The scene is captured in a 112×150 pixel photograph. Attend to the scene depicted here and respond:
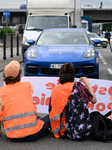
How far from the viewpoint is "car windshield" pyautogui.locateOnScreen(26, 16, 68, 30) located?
583 inches

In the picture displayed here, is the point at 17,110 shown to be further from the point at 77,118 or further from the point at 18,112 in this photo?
the point at 77,118

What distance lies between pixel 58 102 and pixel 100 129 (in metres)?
0.61

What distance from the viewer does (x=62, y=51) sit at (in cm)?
819

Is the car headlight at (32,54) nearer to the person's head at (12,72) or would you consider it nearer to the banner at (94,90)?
the banner at (94,90)

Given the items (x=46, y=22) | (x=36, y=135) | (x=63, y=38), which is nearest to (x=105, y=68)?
(x=63, y=38)

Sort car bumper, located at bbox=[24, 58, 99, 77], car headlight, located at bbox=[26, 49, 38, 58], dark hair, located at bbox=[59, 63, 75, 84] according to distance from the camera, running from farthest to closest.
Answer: car headlight, located at bbox=[26, 49, 38, 58], car bumper, located at bbox=[24, 58, 99, 77], dark hair, located at bbox=[59, 63, 75, 84]

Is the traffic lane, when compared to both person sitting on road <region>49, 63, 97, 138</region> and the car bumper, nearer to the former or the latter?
the car bumper

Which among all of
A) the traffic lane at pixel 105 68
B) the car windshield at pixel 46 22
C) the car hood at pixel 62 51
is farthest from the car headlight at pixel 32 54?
the car windshield at pixel 46 22

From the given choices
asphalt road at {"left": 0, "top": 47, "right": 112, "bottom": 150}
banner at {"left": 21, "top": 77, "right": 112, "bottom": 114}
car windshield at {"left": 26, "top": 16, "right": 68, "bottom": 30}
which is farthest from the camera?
car windshield at {"left": 26, "top": 16, "right": 68, "bottom": 30}

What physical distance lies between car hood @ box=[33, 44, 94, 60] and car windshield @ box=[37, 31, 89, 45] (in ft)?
2.11

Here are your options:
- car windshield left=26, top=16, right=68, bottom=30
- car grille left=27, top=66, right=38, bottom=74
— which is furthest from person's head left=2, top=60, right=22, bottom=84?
car windshield left=26, top=16, right=68, bottom=30

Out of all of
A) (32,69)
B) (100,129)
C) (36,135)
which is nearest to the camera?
(36,135)

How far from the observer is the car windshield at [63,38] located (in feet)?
30.5

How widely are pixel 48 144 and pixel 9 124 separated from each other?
508 millimetres
